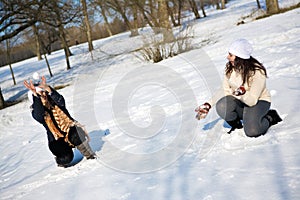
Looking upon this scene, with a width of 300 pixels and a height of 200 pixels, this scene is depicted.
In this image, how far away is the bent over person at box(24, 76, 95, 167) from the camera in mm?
3631

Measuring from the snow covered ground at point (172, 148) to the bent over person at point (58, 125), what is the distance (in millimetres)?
224

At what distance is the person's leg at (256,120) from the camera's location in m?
2.87

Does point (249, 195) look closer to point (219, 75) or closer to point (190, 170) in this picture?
point (190, 170)

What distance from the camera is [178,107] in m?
4.96

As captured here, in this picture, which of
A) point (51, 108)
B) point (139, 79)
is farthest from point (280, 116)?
point (139, 79)

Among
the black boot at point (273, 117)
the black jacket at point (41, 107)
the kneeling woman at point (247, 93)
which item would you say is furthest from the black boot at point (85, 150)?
the black boot at point (273, 117)

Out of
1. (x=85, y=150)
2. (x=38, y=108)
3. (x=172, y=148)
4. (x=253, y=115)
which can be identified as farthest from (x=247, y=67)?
(x=38, y=108)

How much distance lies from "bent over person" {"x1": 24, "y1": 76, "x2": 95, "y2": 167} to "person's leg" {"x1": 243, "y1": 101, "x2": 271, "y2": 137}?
6.41 ft

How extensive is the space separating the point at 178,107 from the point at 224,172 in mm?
2516

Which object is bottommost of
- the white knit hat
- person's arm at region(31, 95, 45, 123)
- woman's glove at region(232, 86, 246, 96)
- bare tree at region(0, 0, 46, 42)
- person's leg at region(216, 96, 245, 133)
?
person's leg at region(216, 96, 245, 133)

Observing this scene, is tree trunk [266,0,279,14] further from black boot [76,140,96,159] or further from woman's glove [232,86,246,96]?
black boot [76,140,96,159]

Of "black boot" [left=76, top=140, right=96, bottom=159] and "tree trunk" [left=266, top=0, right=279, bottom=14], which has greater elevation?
"tree trunk" [left=266, top=0, right=279, bottom=14]

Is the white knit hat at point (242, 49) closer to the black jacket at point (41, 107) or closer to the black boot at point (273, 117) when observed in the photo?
the black boot at point (273, 117)

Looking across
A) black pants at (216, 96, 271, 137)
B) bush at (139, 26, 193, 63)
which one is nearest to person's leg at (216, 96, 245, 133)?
black pants at (216, 96, 271, 137)
